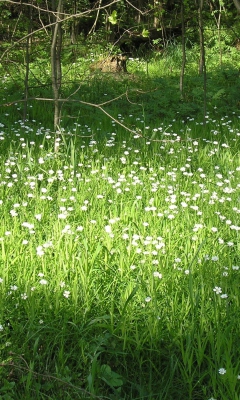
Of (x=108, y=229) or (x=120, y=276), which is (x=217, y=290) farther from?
(x=108, y=229)

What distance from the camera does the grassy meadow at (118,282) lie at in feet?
7.31

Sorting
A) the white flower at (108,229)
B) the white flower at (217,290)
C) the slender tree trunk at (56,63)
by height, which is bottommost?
the white flower at (217,290)

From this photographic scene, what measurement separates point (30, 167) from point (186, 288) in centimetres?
220

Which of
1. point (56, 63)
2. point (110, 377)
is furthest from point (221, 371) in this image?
point (56, 63)

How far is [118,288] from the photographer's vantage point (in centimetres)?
273

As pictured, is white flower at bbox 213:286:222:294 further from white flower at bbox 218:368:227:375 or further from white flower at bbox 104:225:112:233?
white flower at bbox 104:225:112:233

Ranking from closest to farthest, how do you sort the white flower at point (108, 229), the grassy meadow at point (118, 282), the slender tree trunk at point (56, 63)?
1. the grassy meadow at point (118, 282)
2. the white flower at point (108, 229)
3. the slender tree trunk at point (56, 63)

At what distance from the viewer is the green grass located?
7.31ft

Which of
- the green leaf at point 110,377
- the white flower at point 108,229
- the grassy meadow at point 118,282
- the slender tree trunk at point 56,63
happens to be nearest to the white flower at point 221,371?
the grassy meadow at point 118,282

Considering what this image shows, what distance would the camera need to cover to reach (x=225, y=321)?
2.45 metres

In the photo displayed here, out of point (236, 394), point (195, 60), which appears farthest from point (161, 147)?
point (195, 60)

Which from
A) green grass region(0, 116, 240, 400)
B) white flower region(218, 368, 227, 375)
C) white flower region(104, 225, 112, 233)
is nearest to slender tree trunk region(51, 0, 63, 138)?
green grass region(0, 116, 240, 400)

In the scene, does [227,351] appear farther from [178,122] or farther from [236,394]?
[178,122]

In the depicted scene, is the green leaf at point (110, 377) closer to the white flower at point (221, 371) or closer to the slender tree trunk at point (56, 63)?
the white flower at point (221, 371)
